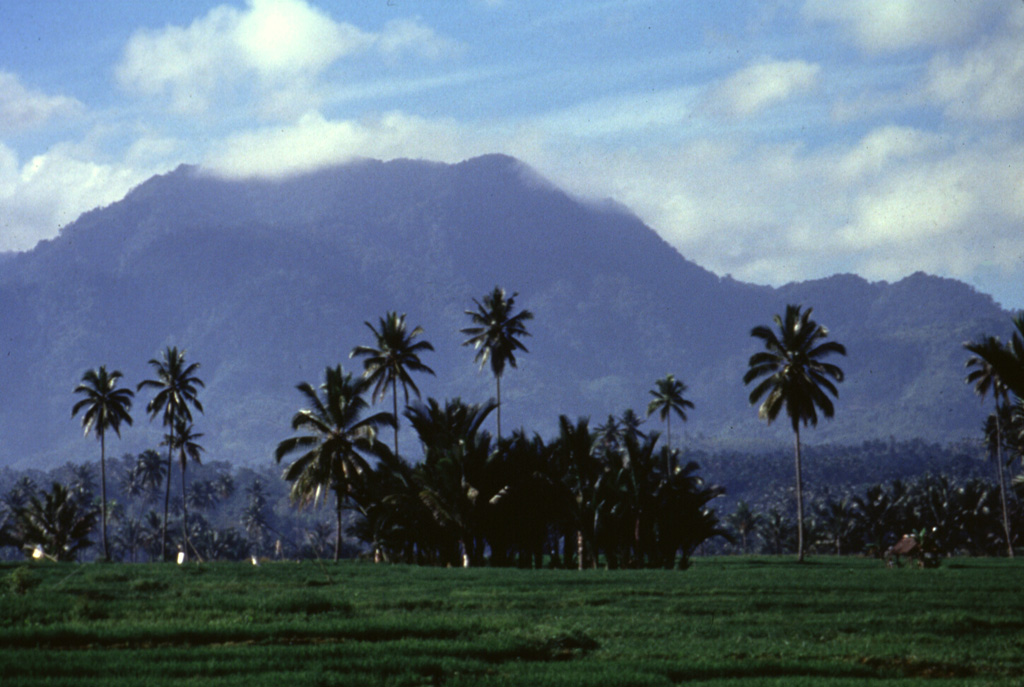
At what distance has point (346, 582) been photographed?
47.2 metres

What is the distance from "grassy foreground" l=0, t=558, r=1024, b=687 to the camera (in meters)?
22.3

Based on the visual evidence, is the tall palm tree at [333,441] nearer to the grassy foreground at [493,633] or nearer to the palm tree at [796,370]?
the palm tree at [796,370]

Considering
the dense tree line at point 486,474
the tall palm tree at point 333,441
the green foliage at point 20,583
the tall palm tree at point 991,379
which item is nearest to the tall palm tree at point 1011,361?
the tall palm tree at point 991,379

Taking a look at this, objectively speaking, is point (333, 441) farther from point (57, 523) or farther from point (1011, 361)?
point (1011, 361)

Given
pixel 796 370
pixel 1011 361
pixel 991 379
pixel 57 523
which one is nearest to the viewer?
pixel 1011 361

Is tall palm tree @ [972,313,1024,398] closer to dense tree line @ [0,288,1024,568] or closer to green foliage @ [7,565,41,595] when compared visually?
dense tree line @ [0,288,1024,568]

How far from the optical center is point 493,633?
28469 millimetres

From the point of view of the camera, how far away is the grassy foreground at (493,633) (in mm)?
22344

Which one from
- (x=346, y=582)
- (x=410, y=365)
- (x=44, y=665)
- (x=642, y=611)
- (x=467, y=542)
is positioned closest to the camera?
(x=44, y=665)

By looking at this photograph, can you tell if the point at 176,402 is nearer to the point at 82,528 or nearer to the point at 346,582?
the point at 82,528

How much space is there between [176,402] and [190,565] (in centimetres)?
4190

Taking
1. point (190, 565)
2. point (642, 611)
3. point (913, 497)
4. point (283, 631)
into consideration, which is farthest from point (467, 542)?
point (913, 497)

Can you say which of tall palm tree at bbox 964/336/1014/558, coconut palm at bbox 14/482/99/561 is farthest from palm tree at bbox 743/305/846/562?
coconut palm at bbox 14/482/99/561

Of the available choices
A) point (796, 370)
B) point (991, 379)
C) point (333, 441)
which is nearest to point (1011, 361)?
point (796, 370)
